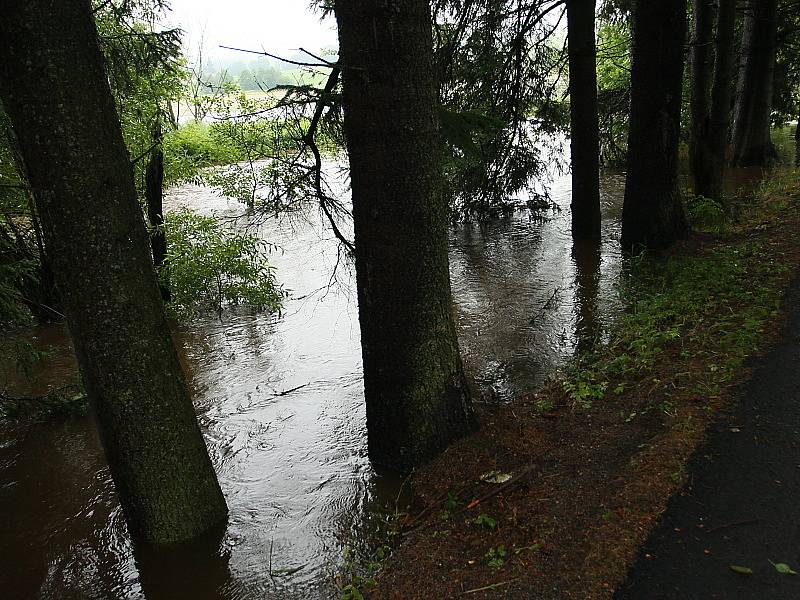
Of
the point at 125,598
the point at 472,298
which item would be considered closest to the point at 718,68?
the point at 472,298

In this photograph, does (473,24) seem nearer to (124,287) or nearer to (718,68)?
(718,68)

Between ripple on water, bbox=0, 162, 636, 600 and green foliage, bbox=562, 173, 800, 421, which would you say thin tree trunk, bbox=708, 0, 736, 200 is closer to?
ripple on water, bbox=0, 162, 636, 600

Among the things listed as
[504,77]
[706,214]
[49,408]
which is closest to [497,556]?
[49,408]

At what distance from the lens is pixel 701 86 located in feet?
35.1

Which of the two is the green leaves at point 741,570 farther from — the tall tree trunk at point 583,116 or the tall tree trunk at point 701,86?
the tall tree trunk at point 701,86

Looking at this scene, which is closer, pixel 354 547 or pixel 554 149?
pixel 354 547

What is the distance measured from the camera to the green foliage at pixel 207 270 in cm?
1005

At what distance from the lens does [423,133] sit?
4.11 m

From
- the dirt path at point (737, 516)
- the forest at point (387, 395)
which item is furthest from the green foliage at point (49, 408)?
the dirt path at point (737, 516)

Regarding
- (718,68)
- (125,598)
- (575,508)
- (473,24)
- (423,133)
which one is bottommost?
(125,598)

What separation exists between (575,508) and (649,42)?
7014 millimetres

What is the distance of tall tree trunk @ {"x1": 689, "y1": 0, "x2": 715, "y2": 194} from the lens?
10352 millimetres

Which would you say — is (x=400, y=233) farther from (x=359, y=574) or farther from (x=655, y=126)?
(x=655, y=126)

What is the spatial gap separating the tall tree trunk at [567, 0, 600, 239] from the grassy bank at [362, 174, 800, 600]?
4043 millimetres
